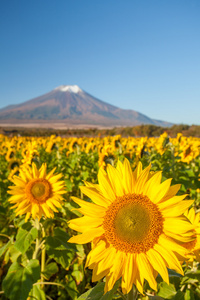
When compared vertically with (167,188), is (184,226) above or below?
below

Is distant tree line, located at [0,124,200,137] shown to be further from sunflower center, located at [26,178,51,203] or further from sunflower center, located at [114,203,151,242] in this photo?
sunflower center, located at [114,203,151,242]

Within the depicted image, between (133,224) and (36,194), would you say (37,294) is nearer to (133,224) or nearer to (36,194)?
(36,194)

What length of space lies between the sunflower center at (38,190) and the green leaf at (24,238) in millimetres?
322

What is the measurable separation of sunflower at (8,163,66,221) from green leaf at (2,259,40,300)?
51 cm

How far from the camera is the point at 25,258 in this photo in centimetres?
268

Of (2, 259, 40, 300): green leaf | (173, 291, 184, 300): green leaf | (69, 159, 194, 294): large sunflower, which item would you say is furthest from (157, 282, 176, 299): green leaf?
(2, 259, 40, 300): green leaf

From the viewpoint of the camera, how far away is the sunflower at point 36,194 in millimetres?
2559

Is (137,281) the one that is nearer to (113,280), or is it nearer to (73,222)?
(113,280)

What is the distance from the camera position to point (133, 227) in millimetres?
1322

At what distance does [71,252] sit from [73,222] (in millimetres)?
1456

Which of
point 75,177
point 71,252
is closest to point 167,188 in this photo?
point 71,252

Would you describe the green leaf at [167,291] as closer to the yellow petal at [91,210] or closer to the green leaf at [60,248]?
the green leaf at [60,248]

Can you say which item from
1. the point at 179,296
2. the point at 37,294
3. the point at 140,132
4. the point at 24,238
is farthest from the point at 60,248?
the point at 140,132

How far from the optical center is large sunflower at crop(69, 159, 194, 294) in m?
1.31
